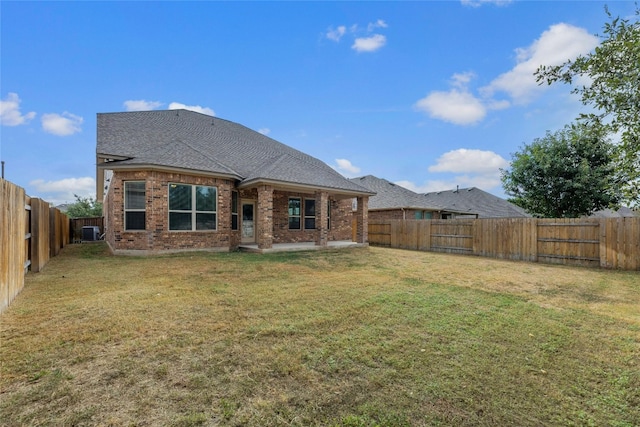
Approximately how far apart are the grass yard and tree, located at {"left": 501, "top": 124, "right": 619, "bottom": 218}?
12.9 meters

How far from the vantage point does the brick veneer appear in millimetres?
10891

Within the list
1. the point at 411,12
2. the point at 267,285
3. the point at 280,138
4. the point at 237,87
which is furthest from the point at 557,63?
the point at 280,138

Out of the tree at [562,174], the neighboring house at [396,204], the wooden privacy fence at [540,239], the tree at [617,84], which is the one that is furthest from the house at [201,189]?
the tree at [562,174]

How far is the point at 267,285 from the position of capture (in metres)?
6.32

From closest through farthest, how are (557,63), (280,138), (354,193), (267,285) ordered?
(557,63) < (267,285) < (354,193) < (280,138)

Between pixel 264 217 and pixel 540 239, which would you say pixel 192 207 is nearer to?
pixel 264 217

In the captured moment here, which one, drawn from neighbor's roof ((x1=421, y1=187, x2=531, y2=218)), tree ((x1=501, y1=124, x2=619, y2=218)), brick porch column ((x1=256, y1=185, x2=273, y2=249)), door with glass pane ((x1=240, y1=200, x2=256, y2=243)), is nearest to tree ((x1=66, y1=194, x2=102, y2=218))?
door with glass pane ((x1=240, y1=200, x2=256, y2=243))

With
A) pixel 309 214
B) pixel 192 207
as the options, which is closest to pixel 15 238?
pixel 192 207

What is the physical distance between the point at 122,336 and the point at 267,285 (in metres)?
3.08

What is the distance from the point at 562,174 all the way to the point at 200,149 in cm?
1927

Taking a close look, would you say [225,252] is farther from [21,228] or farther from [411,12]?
[411,12]

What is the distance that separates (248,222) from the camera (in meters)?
14.0

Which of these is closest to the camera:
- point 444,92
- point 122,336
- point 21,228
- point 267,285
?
point 122,336

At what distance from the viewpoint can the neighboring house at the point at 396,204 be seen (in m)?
21.8
